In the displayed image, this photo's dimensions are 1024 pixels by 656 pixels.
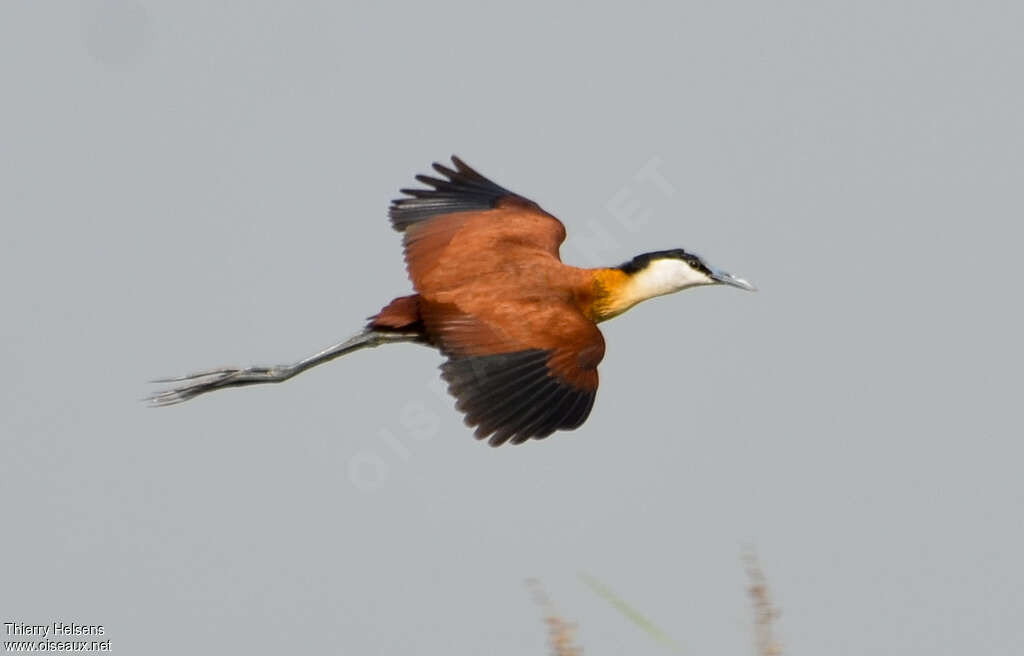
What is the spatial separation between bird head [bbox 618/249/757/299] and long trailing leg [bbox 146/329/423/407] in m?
1.57

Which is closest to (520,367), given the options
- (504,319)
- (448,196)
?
(504,319)

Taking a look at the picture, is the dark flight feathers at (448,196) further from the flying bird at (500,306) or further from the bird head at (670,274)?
the bird head at (670,274)

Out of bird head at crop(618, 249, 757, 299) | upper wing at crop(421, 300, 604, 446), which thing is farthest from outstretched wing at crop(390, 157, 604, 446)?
bird head at crop(618, 249, 757, 299)

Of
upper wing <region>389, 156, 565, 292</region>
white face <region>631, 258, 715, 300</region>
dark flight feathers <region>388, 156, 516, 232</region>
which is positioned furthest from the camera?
dark flight feathers <region>388, 156, 516, 232</region>

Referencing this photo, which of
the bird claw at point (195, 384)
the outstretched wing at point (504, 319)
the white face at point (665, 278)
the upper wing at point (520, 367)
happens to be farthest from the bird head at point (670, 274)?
the bird claw at point (195, 384)

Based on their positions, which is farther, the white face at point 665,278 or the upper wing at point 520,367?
the white face at point 665,278

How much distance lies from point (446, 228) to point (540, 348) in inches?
77.1

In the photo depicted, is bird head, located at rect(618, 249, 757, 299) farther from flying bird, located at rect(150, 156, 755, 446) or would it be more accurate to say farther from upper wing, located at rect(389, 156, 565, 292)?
upper wing, located at rect(389, 156, 565, 292)

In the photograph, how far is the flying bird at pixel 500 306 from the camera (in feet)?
29.8

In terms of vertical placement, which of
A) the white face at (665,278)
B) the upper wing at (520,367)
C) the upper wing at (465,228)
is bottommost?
the upper wing at (520,367)

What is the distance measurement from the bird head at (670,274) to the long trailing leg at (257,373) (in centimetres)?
157

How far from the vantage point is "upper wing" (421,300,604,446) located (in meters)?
8.98

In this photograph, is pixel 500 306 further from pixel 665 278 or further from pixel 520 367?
pixel 665 278

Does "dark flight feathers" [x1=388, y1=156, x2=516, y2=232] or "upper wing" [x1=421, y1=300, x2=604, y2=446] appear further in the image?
"dark flight feathers" [x1=388, y1=156, x2=516, y2=232]
